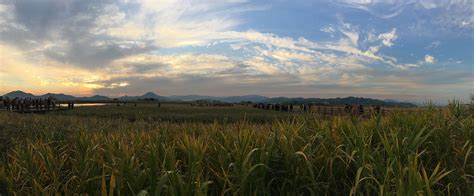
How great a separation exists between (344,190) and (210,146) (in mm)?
2350

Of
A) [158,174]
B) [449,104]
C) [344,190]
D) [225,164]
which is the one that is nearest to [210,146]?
[225,164]

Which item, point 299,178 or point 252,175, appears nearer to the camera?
point 252,175

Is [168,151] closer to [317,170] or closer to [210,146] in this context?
[210,146]

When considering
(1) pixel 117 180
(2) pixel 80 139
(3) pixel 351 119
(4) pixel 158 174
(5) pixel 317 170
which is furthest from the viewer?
(3) pixel 351 119

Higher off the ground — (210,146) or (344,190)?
(210,146)

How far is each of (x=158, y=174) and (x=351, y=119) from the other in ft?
15.7

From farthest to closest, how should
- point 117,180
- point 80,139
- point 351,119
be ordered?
point 351,119, point 80,139, point 117,180

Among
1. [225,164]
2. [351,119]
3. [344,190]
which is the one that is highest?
[351,119]

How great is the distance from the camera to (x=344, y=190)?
5.32 metres

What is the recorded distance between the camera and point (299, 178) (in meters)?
5.23

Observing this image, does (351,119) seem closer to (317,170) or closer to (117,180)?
Result: (317,170)

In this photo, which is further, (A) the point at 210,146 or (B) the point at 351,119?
(B) the point at 351,119

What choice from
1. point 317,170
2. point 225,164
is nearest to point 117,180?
point 225,164

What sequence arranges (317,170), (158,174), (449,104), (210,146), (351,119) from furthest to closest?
1. (449,104)
2. (351,119)
3. (210,146)
4. (317,170)
5. (158,174)
